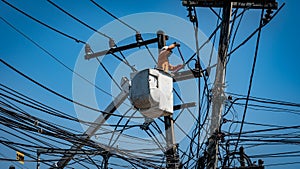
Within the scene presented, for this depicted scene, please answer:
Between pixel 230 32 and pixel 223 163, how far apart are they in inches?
117

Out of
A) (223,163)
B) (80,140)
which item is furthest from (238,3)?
(80,140)

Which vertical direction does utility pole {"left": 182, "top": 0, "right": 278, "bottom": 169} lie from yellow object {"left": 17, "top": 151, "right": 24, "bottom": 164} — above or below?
above

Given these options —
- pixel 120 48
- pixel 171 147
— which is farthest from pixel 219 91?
pixel 120 48

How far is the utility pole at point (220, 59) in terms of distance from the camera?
10391mm

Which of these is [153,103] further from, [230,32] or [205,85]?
[230,32]

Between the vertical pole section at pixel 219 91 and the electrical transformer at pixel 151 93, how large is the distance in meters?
1.08

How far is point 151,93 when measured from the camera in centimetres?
1027

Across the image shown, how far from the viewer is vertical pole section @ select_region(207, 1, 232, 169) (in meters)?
10.4

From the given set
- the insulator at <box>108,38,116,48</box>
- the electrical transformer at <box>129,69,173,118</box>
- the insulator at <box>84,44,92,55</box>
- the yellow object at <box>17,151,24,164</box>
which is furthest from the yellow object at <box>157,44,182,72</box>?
the yellow object at <box>17,151,24,164</box>

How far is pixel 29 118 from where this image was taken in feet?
26.3

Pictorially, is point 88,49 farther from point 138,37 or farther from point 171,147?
point 171,147

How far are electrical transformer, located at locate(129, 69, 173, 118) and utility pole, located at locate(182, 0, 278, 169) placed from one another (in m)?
1.10

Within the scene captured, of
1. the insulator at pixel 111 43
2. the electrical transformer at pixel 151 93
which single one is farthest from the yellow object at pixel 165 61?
the insulator at pixel 111 43

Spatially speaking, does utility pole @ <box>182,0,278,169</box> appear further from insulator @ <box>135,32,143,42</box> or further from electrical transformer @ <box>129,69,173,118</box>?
insulator @ <box>135,32,143,42</box>
